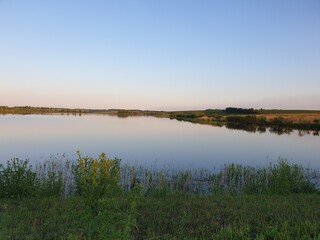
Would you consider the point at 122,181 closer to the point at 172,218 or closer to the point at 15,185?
the point at 15,185

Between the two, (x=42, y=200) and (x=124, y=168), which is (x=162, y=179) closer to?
(x=124, y=168)

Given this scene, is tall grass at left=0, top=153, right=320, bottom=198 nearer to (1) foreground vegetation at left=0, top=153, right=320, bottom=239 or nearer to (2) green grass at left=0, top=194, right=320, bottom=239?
(1) foreground vegetation at left=0, top=153, right=320, bottom=239

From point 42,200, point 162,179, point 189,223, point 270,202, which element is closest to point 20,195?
point 42,200

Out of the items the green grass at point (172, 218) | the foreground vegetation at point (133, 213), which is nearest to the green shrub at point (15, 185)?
the foreground vegetation at point (133, 213)

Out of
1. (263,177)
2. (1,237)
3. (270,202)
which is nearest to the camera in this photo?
(1,237)

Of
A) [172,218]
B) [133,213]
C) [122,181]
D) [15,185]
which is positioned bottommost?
[122,181]

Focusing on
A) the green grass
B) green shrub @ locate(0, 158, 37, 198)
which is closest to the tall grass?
green shrub @ locate(0, 158, 37, 198)

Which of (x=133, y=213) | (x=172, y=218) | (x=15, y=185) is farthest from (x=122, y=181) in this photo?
(x=133, y=213)

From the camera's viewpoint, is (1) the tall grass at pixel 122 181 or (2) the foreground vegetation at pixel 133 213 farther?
(1) the tall grass at pixel 122 181

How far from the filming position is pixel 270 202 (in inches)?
487

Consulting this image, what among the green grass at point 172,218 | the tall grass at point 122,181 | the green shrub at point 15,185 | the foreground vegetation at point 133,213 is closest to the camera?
the foreground vegetation at point 133,213

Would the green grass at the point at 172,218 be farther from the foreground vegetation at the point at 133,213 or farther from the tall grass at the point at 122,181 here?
the tall grass at the point at 122,181

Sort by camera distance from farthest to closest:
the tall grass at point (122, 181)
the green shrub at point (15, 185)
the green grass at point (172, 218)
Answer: the green shrub at point (15, 185) < the tall grass at point (122, 181) < the green grass at point (172, 218)

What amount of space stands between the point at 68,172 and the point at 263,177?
40.4ft
